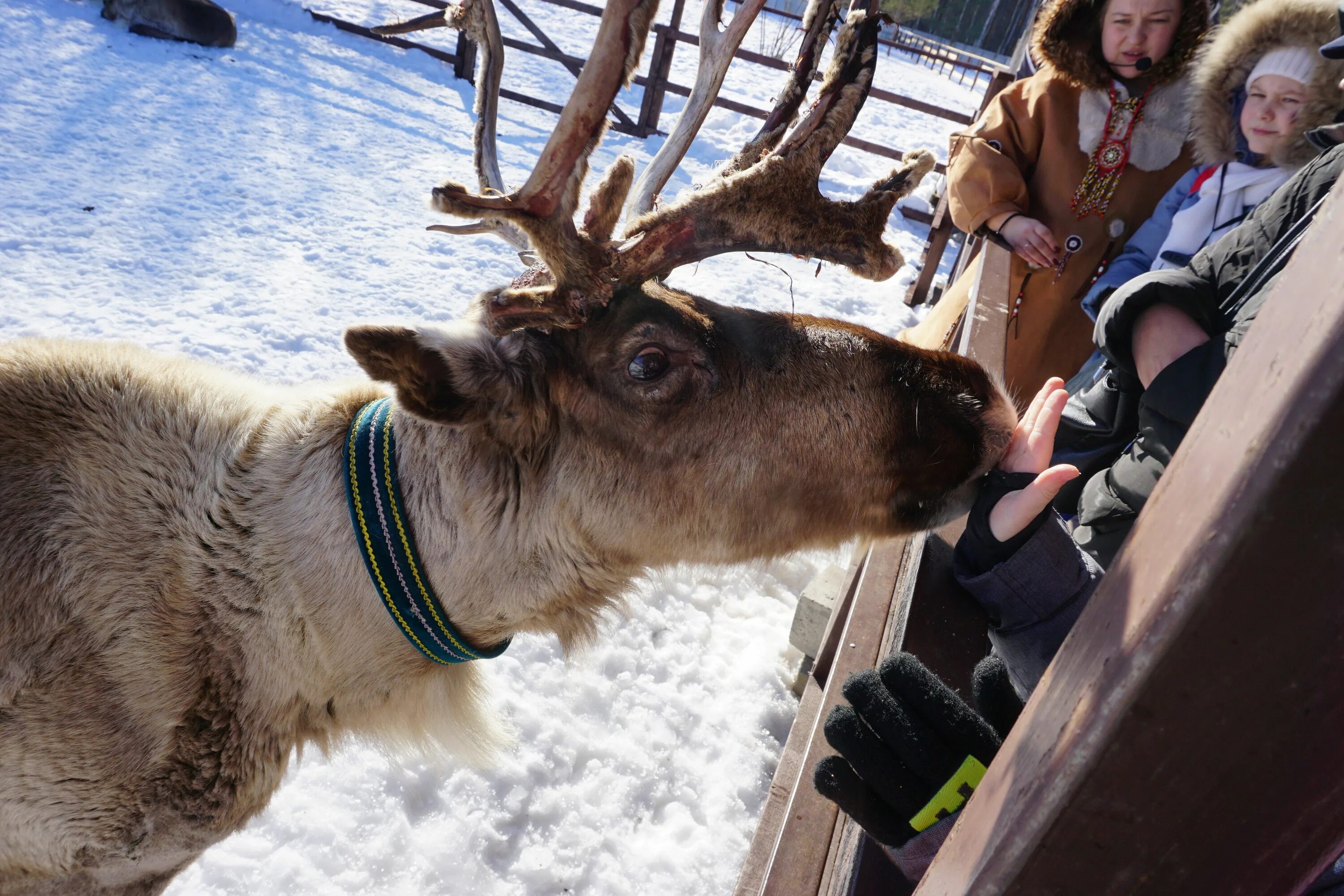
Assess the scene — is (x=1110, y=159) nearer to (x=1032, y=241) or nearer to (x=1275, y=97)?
(x=1032, y=241)

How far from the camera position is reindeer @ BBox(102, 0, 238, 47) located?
402 inches

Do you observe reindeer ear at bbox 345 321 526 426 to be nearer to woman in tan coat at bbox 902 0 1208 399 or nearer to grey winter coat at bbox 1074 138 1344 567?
grey winter coat at bbox 1074 138 1344 567

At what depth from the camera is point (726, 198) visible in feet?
6.20

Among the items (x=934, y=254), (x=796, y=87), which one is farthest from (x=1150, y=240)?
(x=934, y=254)

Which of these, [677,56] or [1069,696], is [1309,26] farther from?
[677,56]

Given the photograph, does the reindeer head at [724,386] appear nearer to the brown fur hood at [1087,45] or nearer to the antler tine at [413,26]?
the antler tine at [413,26]

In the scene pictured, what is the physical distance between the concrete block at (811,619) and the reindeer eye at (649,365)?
7.84ft

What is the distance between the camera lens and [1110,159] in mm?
3373

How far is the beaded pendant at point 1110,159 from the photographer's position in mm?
3332

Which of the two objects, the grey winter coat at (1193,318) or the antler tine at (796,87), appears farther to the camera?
the antler tine at (796,87)

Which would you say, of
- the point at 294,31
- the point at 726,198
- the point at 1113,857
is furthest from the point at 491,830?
the point at 294,31

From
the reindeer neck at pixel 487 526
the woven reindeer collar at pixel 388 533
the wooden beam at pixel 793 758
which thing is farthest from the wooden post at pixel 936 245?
the woven reindeer collar at pixel 388 533

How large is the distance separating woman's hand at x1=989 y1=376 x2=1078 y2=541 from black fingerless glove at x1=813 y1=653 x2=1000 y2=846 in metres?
0.43

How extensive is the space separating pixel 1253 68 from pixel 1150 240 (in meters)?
0.70
